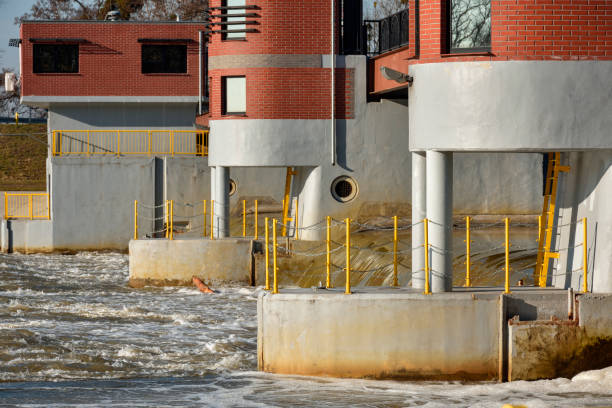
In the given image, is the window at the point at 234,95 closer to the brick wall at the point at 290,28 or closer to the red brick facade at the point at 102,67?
the brick wall at the point at 290,28

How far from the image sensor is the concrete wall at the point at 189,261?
28.9 meters

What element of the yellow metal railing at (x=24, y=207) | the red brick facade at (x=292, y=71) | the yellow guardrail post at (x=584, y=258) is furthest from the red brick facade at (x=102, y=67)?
the yellow guardrail post at (x=584, y=258)

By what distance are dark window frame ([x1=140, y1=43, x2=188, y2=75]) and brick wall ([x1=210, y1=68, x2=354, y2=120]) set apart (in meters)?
19.3

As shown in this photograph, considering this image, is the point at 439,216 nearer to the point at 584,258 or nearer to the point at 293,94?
the point at 584,258

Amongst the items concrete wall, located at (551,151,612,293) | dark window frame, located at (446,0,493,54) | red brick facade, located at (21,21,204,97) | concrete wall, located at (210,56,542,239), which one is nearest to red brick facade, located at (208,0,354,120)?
concrete wall, located at (210,56,542,239)

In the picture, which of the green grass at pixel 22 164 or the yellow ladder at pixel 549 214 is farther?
the green grass at pixel 22 164

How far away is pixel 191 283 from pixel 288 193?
525 cm

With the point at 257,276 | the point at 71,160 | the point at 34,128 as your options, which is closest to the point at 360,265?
the point at 257,276

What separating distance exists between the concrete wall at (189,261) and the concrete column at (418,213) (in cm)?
1198

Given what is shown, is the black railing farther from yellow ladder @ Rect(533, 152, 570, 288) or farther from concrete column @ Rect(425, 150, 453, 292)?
concrete column @ Rect(425, 150, 453, 292)

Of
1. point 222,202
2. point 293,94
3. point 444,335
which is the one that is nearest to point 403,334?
point 444,335

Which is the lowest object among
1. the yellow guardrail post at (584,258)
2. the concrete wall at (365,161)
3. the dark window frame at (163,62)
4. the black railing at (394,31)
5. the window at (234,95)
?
the yellow guardrail post at (584,258)

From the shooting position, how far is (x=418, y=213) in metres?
17.2

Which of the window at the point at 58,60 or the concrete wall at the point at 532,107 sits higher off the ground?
the window at the point at 58,60
